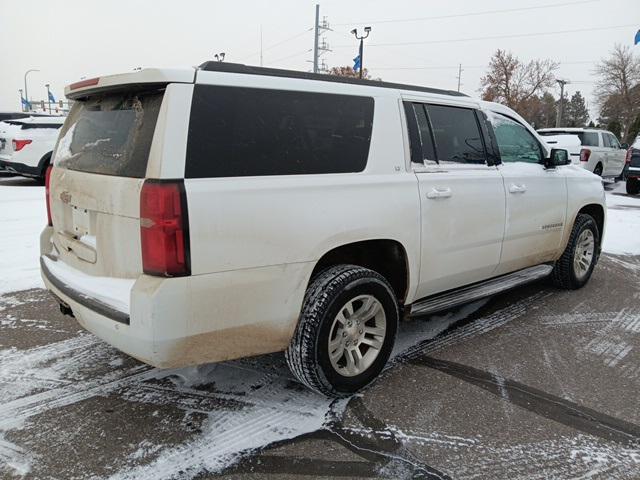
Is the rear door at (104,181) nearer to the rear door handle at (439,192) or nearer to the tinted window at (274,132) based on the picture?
the tinted window at (274,132)

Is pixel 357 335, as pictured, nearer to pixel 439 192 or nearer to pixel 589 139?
pixel 439 192

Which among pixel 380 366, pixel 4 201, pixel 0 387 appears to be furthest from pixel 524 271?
pixel 4 201

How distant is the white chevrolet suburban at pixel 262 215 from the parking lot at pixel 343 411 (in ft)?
1.17

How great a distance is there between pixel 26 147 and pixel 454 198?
1054 centimetres

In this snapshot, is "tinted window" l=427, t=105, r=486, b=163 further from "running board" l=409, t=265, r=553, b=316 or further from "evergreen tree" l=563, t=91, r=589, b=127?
"evergreen tree" l=563, t=91, r=589, b=127

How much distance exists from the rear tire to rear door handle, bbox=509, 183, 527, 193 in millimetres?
1210

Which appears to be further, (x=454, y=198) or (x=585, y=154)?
(x=585, y=154)

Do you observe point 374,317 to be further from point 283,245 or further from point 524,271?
point 524,271

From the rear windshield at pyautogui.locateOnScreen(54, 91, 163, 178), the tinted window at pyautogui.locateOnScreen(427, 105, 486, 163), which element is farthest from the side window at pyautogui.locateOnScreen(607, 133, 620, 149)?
the rear windshield at pyautogui.locateOnScreen(54, 91, 163, 178)

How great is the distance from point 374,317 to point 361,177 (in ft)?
2.89

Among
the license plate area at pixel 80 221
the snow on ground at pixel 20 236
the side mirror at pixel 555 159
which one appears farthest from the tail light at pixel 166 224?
the side mirror at pixel 555 159

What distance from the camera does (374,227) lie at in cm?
305

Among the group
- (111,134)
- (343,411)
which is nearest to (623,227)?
(343,411)

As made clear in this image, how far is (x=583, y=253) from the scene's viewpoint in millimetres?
5453
